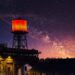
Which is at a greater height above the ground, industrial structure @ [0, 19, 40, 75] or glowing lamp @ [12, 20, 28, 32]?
glowing lamp @ [12, 20, 28, 32]

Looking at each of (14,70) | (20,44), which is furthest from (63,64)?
(14,70)

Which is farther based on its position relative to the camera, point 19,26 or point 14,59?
point 19,26

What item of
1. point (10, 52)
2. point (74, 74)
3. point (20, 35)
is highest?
point (20, 35)

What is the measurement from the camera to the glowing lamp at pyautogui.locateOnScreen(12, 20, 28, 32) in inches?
4371

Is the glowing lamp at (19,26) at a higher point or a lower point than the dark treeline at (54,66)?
higher

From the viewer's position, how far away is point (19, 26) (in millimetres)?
112250

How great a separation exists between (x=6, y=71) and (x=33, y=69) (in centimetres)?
1504

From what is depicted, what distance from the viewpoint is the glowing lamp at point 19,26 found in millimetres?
111012

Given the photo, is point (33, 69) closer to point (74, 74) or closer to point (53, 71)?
point (53, 71)

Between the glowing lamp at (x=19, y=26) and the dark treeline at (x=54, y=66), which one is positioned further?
the glowing lamp at (x=19, y=26)

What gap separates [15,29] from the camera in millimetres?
111125

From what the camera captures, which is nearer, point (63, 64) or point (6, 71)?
point (6, 71)

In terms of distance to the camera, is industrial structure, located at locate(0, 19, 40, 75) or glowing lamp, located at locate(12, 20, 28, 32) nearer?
industrial structure, located at locate(0, 19, 40, 75)

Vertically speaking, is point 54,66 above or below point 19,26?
below
